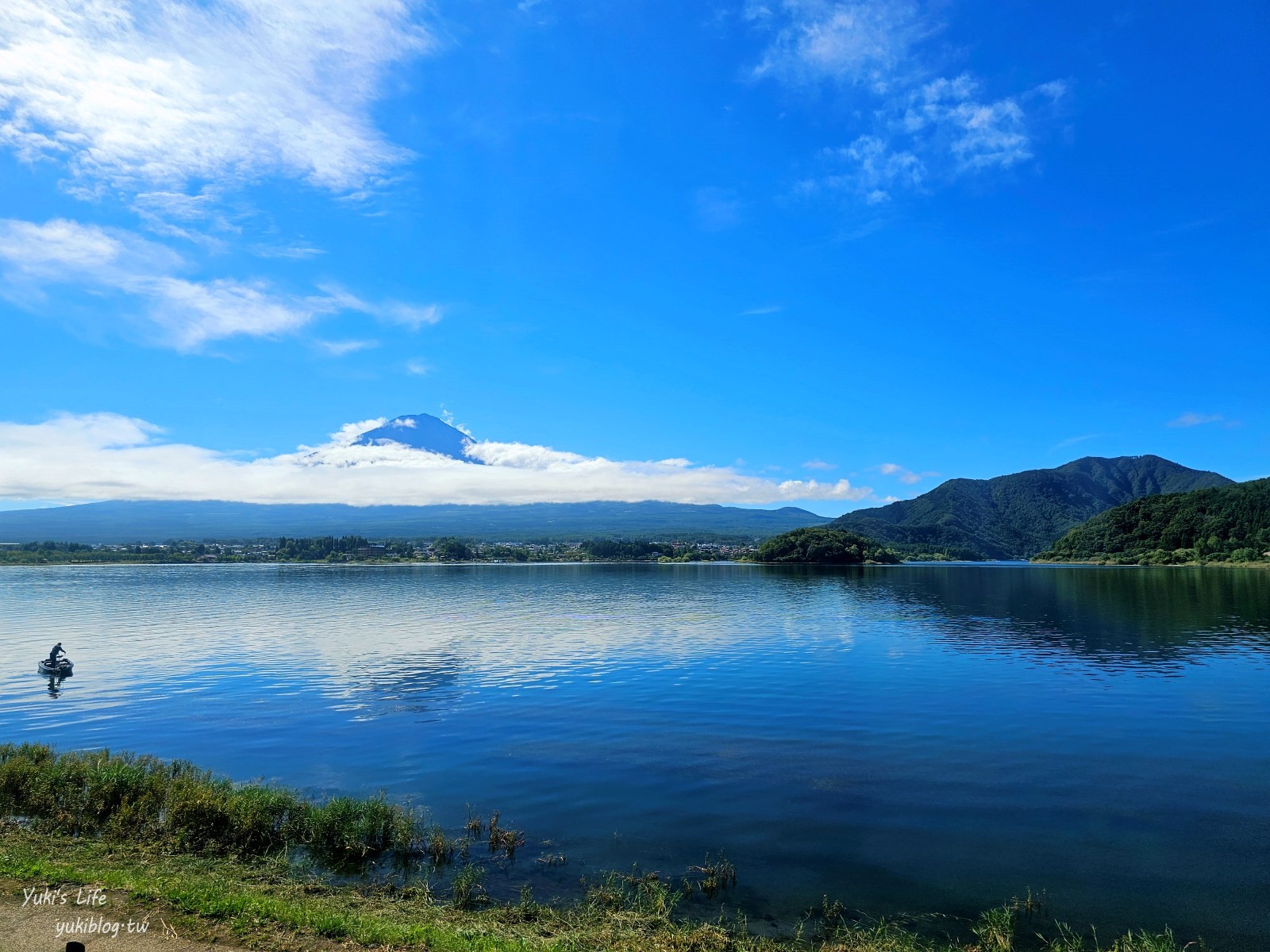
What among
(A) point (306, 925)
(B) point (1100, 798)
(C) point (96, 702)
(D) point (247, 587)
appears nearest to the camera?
(A) point (306, 925)

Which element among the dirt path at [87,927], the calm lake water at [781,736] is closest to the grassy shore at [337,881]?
the dirt path at [87,927]

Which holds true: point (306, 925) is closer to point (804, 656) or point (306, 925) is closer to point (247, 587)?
point (804, 656)

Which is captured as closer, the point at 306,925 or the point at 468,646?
the point at 306,925

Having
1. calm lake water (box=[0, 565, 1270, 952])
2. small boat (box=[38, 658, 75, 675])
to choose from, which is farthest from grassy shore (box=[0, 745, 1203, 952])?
small boat (box=[38, 658, 75, 675])

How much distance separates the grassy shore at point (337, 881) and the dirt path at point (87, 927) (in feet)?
1.12

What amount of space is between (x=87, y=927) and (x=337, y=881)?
4.59 meters

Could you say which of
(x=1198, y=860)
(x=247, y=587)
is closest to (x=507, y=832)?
(x=1198, y=860)

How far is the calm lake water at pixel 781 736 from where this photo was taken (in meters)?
15.8

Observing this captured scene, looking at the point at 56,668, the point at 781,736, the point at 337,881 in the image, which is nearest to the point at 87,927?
the point at 337,881

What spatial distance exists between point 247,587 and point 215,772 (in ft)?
361

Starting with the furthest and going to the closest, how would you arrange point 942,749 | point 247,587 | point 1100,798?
point 247,587 → point 942,749 → point 1100,798

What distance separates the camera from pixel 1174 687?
3666 centimetres

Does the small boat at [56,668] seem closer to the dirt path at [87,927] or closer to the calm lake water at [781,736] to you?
the calm lake water at [781,736]

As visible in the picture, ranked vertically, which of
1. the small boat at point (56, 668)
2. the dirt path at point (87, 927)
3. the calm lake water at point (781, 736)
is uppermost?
the dirt path at point (87, 927)
